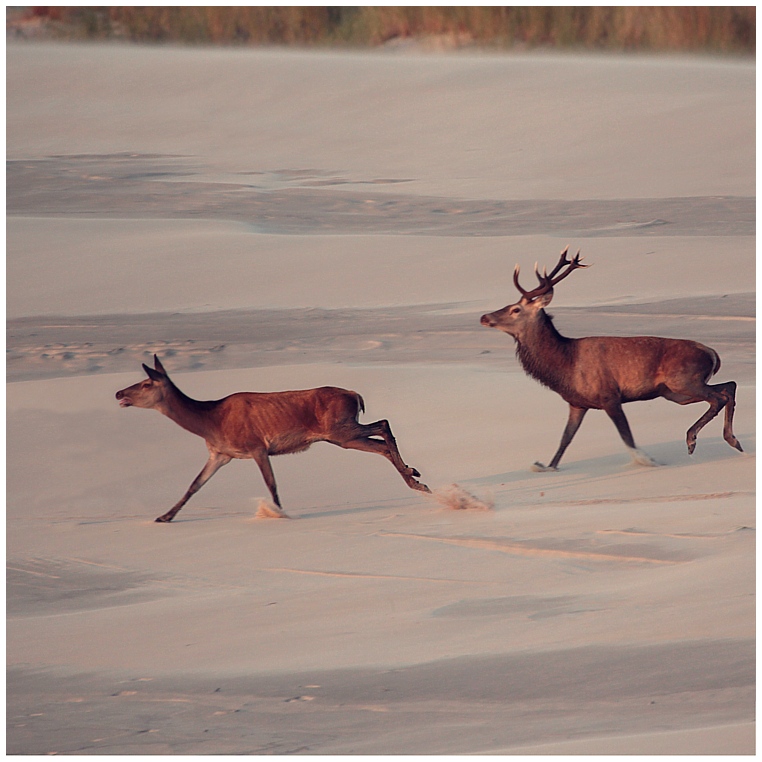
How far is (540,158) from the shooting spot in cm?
2405

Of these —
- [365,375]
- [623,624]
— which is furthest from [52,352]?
[623,624]

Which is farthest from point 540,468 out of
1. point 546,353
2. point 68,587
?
point 68,587

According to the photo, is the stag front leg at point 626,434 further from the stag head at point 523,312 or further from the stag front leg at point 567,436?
the stag head at point 523,312

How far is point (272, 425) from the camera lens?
9945 millimetres

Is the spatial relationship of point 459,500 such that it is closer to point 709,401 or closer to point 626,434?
point 626,434

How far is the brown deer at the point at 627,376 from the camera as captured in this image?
10844 mm

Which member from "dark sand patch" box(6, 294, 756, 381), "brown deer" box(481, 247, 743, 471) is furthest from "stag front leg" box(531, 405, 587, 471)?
"dark sand patch" box(6, 294, 756, 381)

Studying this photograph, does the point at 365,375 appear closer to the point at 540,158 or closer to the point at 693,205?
the point at 693,205

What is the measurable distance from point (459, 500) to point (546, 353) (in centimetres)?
182

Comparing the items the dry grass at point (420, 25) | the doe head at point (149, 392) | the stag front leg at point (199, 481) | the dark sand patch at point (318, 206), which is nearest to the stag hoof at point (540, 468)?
the stag front leg at point (199, 481)

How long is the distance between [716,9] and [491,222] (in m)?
6.10

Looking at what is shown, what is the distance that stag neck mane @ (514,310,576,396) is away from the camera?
11.1m

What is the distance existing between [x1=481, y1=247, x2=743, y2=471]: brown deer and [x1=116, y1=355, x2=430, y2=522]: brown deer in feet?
5.43

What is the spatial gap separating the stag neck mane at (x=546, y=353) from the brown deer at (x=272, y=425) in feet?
5.36
